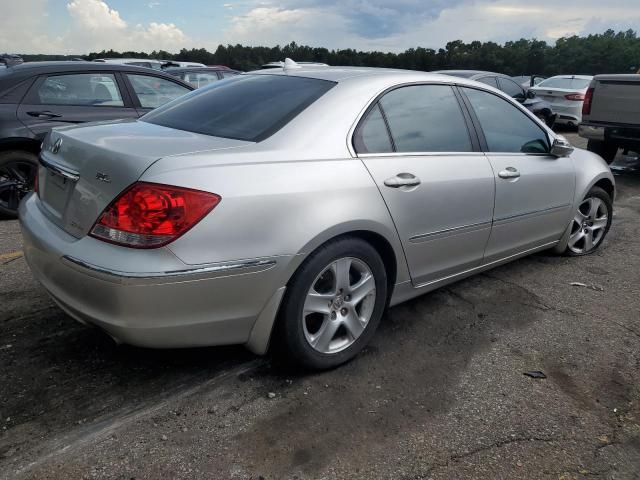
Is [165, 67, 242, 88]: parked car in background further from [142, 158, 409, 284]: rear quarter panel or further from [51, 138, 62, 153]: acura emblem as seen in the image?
[142, 158, 409, 284]: rear quarter panel

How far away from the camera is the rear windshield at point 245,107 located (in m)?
2.75

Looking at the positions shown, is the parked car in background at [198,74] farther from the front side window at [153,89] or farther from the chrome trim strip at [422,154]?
the chrome trim strip at [422,154]

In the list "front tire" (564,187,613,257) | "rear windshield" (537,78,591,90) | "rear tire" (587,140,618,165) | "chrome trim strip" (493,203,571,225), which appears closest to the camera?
"chrome trim strip" (493,203,571,225)

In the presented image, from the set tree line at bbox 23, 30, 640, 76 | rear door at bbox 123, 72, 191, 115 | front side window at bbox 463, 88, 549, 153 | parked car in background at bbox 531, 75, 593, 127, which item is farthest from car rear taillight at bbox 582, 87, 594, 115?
tree line at bbox 23, 30, 640, 76

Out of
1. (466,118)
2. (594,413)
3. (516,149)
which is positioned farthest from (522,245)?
(594,413)

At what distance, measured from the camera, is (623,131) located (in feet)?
26.7

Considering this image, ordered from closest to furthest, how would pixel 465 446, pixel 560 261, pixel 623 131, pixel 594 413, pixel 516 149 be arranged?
pixel 465 446, pixel 594 413, pixel 516 149, pixel 560 261, pixel 623 131

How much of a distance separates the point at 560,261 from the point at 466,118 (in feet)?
5.95

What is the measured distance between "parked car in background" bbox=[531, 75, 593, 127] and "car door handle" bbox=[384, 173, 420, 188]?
11.8m

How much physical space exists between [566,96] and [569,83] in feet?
3.26

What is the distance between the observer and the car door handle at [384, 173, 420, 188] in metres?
2.85

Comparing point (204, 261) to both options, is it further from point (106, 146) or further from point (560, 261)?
point (560, 261)

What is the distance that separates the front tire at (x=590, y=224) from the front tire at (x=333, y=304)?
2381mm

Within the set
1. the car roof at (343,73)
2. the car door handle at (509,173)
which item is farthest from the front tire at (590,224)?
the car roof at (343,73)
